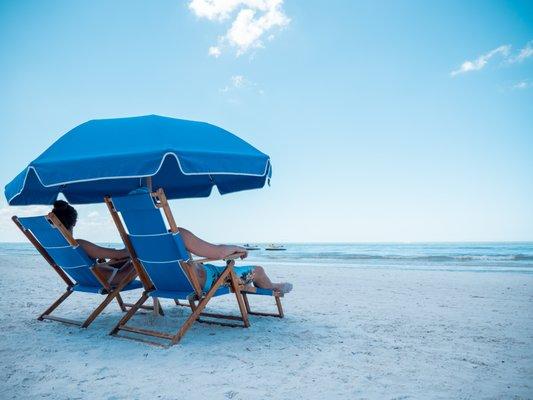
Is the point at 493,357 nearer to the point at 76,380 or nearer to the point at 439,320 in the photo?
the point at 439,320

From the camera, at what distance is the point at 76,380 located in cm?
241

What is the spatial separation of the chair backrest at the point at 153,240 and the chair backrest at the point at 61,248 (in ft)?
2.12

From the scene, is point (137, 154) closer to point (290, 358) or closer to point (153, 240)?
point (153, 240)

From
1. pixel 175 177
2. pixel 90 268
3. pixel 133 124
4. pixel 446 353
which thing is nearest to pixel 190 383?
pixel 90 268

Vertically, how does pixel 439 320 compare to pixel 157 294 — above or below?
below

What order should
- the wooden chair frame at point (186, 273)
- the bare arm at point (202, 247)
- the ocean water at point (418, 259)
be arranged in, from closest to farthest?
the wooden chair frame at point (186, 273)
the bare arm at point (202, 247)
the ocean water at point (418, 259)

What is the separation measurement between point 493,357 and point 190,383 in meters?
→ 2.35

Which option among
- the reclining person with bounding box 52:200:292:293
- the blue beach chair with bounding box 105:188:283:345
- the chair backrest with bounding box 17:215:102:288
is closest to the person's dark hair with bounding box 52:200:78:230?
the reclining person with bounding box 52:200:292:293

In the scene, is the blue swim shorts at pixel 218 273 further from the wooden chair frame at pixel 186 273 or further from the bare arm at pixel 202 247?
the bare arm at pixel 202 247

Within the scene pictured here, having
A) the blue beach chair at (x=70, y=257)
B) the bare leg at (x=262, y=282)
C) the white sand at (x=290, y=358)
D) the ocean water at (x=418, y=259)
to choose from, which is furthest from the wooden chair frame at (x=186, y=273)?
the ocean water at (x=418, y=259)

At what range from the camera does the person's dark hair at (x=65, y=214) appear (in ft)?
12.8

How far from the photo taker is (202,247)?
3322 mm

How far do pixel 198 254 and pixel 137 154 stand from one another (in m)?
1.12

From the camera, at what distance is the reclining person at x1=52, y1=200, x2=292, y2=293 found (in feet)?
10.9
